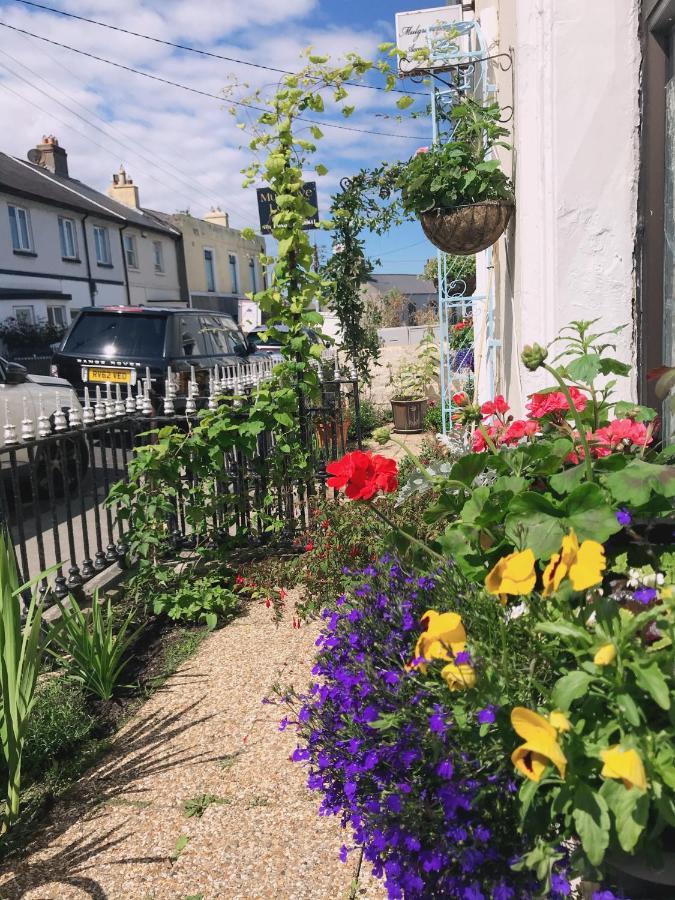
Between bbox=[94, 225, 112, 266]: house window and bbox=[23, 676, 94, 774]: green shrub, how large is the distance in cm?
2500

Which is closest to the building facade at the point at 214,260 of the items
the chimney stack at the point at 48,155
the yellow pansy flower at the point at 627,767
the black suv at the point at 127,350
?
the chimney stack at the point at 48,155

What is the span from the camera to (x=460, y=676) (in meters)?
1.29

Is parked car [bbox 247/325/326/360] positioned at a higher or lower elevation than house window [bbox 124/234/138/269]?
lower

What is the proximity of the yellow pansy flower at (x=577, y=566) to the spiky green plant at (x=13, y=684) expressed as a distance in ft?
6.06

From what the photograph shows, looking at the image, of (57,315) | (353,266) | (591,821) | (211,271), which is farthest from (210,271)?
(591,821)

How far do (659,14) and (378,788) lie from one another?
2597mm

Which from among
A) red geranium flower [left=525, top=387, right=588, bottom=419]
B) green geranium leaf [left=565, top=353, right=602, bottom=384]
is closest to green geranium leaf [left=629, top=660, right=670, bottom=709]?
green geranium leaf [left=565, top=353, right=602, bottom=384]

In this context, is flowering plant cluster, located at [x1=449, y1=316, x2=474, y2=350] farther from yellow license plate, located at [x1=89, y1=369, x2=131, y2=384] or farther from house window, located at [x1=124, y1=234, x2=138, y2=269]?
house window, located at [x1=124, y1=234, x2=138, y2=269]

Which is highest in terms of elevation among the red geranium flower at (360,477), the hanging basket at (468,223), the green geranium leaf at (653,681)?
the hanging basket at (468,223)

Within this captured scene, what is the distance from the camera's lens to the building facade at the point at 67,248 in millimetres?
20859

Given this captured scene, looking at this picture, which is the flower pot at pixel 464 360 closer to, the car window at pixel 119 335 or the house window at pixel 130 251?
the car window at pixel 119 335

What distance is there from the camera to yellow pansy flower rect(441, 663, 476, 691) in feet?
4.20

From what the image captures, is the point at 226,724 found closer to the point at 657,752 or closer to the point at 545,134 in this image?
the point at 657,752

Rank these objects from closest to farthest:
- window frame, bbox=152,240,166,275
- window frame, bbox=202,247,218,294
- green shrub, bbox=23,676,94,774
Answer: green shrub, bbox=23,676,94,774 < window frame, bbox=152,240,166,275 < window frame, bbox=202,247,218,294
